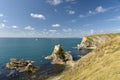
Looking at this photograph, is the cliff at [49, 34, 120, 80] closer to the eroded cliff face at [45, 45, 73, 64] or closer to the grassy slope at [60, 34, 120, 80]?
the grassy slope at [60, 34, 120, 80]

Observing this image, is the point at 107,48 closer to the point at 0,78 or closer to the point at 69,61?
the point at 0,78

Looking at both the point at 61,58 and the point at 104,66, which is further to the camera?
the point at 61,58

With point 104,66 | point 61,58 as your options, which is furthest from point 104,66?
point 61,58

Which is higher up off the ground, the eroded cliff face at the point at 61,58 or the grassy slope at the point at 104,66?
the grassy slope at the point at 104,66

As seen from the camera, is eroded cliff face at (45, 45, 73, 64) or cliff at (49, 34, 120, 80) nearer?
cliff at (49, 34, 120, 80)

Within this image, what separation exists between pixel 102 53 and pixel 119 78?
601 inches

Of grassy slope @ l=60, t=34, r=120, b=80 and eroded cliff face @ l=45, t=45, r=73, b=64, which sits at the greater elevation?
grassy slope @ l=60, t=34, r=120, b=80

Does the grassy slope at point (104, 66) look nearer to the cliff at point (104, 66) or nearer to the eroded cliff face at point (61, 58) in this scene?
the cliff at point (104, 66)

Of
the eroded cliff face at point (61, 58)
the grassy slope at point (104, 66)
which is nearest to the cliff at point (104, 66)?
the grassy slope at point (104, 66)

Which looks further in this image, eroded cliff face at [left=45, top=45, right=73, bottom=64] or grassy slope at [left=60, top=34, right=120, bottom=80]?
eroded cliff face at [left=45, top=45, right=73, bottom=64]

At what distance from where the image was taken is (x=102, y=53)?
37.8 m

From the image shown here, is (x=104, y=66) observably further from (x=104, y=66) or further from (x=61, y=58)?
(x=61, y=58)

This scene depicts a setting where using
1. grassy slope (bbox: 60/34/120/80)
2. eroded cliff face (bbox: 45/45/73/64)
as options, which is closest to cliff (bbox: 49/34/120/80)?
grassy slope (bbox: 60/34/120/80)

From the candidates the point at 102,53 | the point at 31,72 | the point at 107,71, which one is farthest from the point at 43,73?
the point at 107,71
